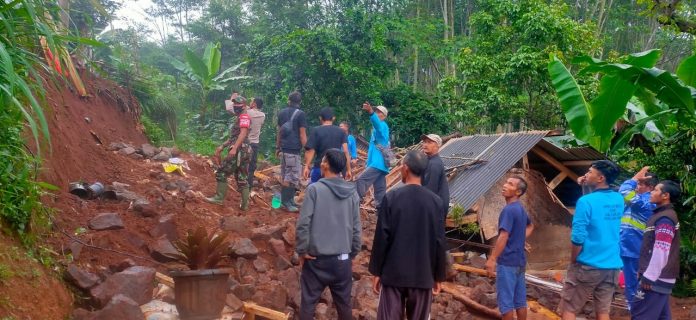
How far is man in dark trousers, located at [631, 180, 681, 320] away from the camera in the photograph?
4.71 metres

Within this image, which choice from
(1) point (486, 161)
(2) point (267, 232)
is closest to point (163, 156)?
(2) point (267, 232)

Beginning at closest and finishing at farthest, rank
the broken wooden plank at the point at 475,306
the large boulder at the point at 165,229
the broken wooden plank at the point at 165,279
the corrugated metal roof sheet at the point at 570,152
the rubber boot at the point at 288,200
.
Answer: the broken wooden plank at the point at 165,279 → the large boulder at the point at 165,229 → the broken wooden plank at the point at 475,306 → the rubber boot at the point at 288,200 → the corrugated metal roof sheet at the point at 570,152

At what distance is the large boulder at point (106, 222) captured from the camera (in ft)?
18.6

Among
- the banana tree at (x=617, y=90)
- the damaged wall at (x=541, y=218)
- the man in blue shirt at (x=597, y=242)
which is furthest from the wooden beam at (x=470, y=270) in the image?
the man in blue shirt at (x=597, y=242)

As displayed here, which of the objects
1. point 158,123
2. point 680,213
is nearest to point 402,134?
point 158,123

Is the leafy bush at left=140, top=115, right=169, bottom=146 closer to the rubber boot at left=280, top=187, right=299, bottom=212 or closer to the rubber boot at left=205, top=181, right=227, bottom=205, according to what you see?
the rubber boot at left=205, top=181, right=227, bottom=205

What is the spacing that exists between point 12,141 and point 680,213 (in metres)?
8.86

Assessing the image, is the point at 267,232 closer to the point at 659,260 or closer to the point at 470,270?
the point at 470,270

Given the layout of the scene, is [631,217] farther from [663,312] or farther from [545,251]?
[545,251]

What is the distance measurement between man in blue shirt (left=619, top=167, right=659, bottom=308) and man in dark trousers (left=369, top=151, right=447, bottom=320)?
288 centimetres

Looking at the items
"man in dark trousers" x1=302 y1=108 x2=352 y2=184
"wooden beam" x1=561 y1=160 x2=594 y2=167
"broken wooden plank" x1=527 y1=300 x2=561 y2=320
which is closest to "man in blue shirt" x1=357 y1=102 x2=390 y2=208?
"man in dark trousers" x1=302 y1=108 x2=352 y2=184

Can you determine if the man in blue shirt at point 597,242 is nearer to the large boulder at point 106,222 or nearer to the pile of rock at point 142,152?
the large boulder at point 106,222

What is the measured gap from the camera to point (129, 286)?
15.4ft

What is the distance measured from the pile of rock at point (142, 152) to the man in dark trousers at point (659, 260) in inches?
356
